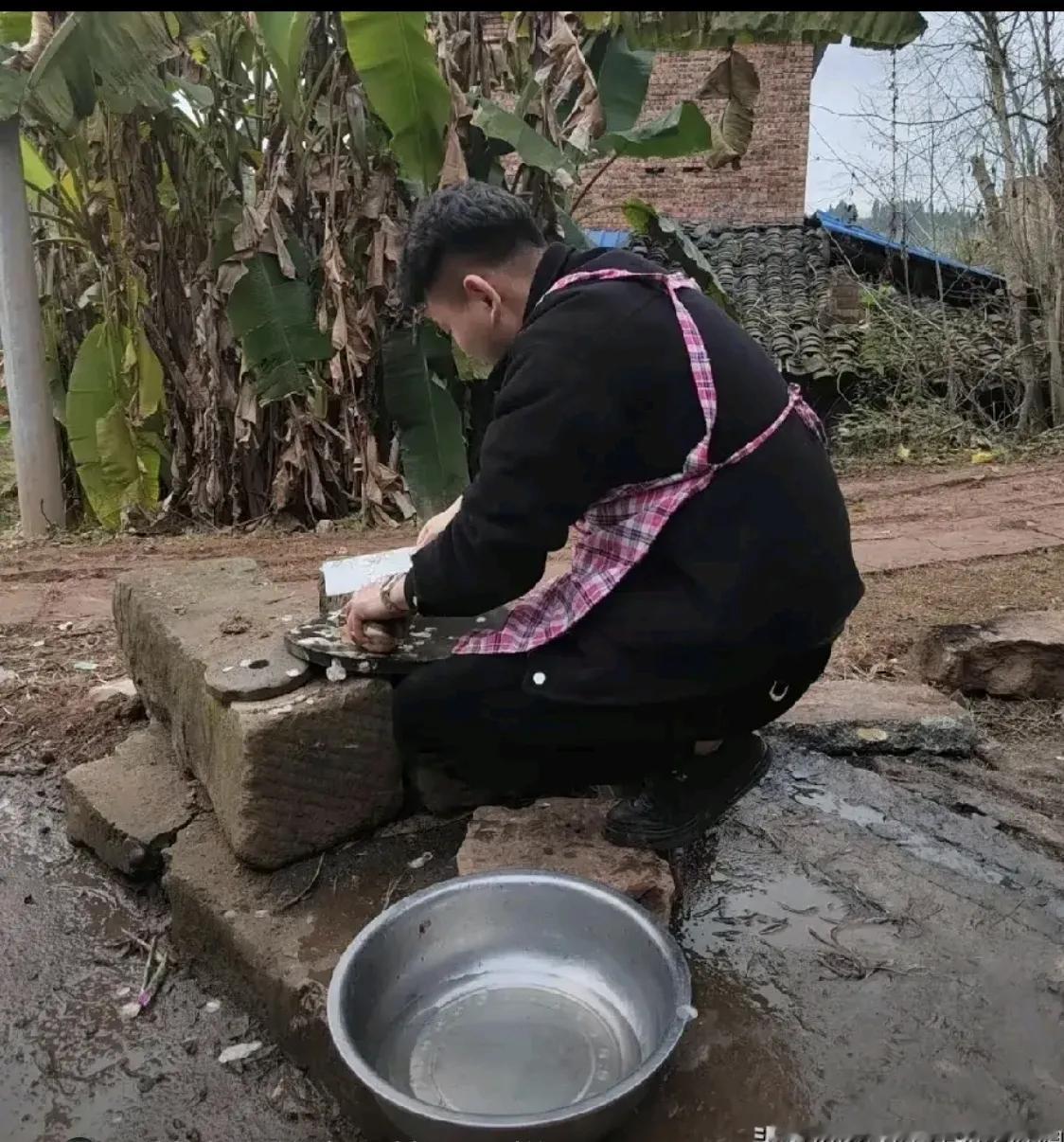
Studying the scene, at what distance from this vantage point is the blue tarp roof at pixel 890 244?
11.3 metres

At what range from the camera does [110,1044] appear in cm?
208

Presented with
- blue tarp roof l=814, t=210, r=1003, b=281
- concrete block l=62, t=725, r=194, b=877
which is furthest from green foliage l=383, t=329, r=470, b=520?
blue tarp roof l=814, t=210, r=1003, b=281

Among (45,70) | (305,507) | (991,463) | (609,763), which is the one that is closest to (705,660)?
(609,763)

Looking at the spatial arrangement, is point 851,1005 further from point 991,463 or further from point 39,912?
point 991,463

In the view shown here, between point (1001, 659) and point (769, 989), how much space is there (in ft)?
7.55

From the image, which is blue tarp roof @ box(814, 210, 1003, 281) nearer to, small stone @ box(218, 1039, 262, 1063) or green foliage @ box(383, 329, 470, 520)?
green foliage @ box(383, 329, 470, 520)

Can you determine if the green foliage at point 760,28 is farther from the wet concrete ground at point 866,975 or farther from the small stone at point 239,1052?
the small stone at point 239,1052

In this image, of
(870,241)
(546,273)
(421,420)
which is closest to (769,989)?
(546,273)

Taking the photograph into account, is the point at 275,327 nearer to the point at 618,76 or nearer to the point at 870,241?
the point at 618,76

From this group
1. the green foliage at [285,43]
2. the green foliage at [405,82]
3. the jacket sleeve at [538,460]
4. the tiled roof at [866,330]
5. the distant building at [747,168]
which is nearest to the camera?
the jacket sleeve at [538,460]

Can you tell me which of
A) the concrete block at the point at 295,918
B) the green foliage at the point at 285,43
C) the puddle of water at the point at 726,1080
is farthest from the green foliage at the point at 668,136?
the puddle of water at the point at 726,1080

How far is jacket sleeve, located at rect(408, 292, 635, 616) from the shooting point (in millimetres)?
1867

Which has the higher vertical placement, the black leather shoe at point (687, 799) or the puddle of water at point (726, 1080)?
the black leather shoe at point (687, 799)

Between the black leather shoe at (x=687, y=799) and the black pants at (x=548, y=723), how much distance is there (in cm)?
5
